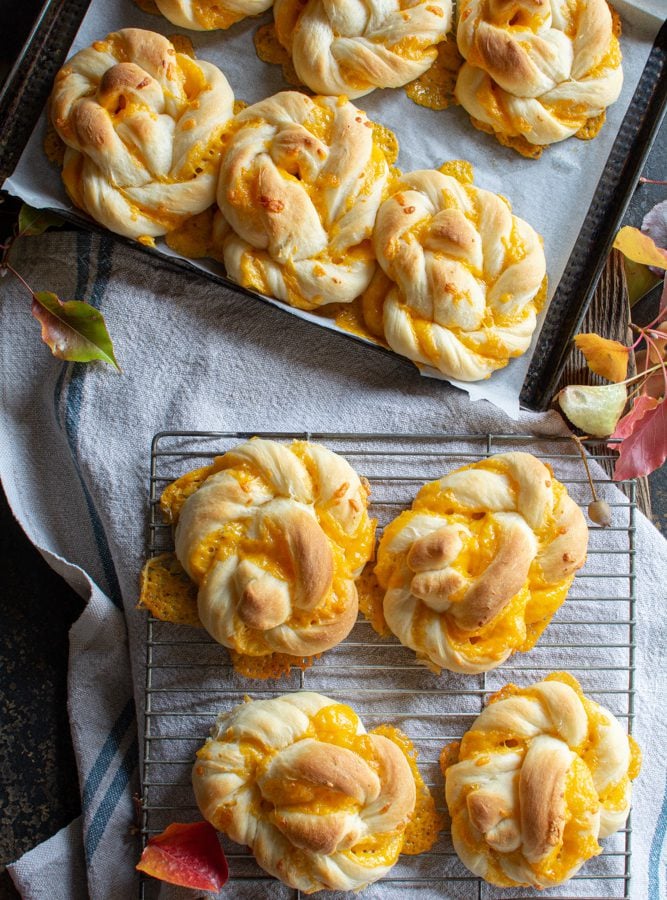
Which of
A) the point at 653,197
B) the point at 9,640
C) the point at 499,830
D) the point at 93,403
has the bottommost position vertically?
the point at 9,640

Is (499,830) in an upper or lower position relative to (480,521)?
lower

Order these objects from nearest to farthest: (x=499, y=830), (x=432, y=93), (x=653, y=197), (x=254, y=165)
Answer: (x=499, y=830) → (x=254, y=165) → (x=432, y=93) → (x=653, y=197)

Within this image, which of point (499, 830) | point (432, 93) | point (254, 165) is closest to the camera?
point (499, 830)

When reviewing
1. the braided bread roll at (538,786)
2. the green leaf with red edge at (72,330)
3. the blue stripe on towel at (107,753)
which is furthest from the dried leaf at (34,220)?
the braided bread roll at (538,786)

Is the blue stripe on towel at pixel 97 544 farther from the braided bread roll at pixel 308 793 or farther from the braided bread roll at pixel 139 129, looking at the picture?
the braided bread roll at pixel 308 793

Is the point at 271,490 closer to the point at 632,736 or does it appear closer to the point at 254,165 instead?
the point at 254,165

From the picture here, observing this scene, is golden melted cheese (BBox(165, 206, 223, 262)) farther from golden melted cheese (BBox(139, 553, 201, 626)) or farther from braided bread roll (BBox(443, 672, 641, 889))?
braided bread roll (BBox(443, 672, 641, 889))

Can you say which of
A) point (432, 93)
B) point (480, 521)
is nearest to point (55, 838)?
point (480, 521)
